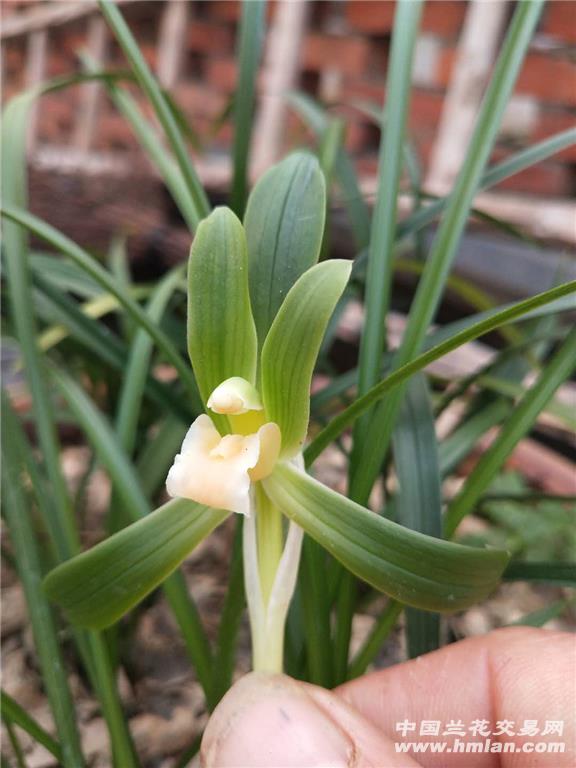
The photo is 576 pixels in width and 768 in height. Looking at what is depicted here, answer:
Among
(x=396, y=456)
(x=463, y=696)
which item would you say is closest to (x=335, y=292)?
(x=396, y=456)

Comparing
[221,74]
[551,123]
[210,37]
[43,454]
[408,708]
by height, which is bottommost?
[408,708]

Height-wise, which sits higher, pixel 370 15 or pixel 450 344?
pixel 370 15

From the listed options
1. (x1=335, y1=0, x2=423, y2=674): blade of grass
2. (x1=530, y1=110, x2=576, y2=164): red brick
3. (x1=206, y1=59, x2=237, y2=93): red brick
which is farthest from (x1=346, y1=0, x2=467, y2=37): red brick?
(x1=335, y1=0, x2=423, y2=674): blade of grass

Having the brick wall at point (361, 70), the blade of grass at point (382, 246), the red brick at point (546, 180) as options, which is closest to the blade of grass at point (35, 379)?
the blade of grass at point (382, 246)

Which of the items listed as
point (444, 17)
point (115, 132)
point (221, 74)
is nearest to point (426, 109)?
point (444, 17)

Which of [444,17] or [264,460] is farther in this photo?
[444,17]

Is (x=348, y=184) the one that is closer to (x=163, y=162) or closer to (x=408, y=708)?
(x=163, y=162)

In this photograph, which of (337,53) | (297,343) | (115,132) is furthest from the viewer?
(115,132)
